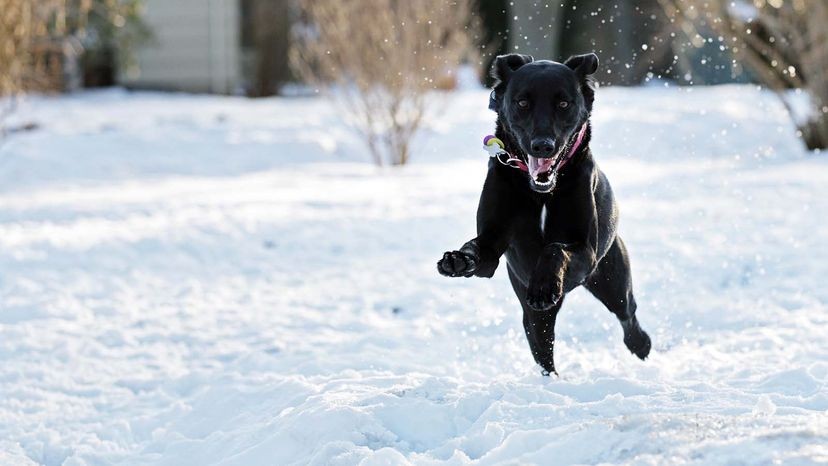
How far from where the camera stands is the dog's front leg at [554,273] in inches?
130

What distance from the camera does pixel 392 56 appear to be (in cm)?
1190

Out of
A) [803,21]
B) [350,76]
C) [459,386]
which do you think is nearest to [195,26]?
[350,76]

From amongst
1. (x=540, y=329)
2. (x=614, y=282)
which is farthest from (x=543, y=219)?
(x=614, y=282)

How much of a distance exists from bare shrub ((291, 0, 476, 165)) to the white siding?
439 inches

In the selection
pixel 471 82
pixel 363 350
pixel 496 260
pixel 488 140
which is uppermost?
pixel 488 140

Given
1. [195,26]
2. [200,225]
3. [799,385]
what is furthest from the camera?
[195,26]

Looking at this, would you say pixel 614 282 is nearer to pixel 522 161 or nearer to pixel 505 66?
pixel 522 161

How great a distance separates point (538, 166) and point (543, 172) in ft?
0.08

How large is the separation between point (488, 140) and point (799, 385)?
1.39 meters

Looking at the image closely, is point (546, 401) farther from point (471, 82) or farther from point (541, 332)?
point (471, 82)

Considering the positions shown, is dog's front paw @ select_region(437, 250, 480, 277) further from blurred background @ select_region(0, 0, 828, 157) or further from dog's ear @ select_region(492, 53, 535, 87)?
blurred background @ select_region(0, 0, 828, 157)

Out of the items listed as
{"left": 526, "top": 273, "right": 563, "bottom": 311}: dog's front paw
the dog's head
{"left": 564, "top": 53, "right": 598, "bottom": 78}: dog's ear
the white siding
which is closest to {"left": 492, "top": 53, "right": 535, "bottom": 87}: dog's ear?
the dog's head

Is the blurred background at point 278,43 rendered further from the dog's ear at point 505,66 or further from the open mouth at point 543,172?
the open mouth at point 543,172

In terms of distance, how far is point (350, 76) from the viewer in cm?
1236
